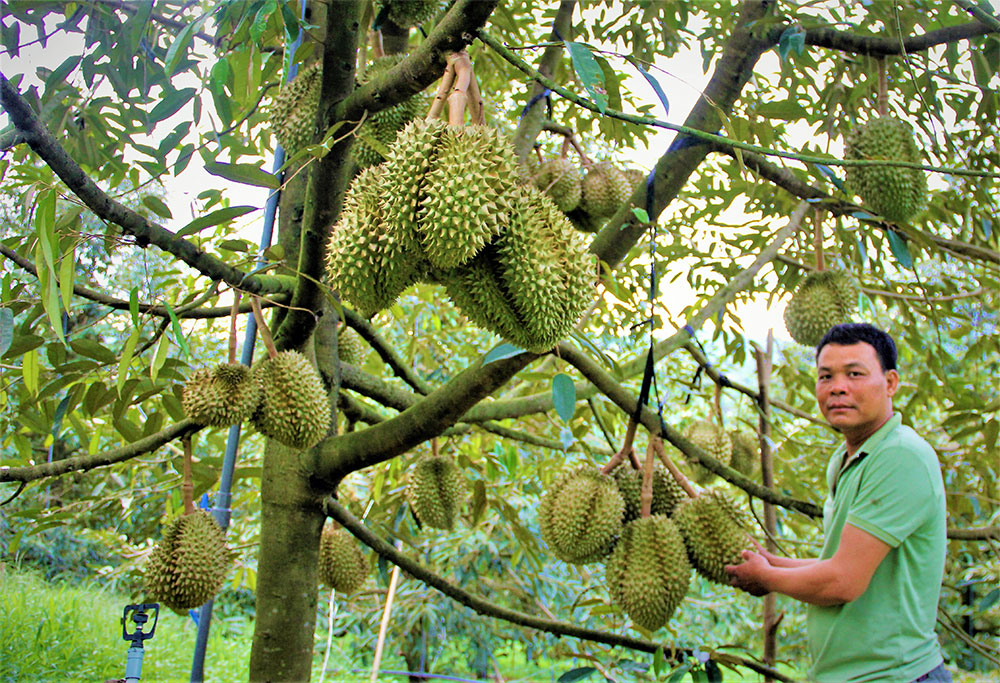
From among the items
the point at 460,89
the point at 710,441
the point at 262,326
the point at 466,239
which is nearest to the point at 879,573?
the point at 710,441

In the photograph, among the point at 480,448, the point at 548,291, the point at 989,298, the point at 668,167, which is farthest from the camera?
the point at 480,448

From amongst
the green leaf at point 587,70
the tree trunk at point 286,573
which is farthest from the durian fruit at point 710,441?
the green leaf at point 587,70

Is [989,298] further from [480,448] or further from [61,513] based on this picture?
[61,513]

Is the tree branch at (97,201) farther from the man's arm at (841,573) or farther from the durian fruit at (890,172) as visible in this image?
the durian fruit at (890,172)

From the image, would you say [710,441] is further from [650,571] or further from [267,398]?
[267,398]

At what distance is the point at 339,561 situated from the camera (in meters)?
1.84

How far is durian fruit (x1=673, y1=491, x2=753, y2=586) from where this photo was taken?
1293 millimetres

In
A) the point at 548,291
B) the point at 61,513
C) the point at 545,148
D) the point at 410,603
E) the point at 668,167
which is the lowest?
the point at 410,603

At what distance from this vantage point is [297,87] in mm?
1370

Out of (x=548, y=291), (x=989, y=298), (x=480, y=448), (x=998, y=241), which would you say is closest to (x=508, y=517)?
(x=480, y=448)

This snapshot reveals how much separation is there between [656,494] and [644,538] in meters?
0.17

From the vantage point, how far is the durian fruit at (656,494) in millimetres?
1450

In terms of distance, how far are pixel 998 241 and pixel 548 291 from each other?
1580 millimetres

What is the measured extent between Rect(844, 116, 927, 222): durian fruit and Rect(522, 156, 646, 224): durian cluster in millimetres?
509
